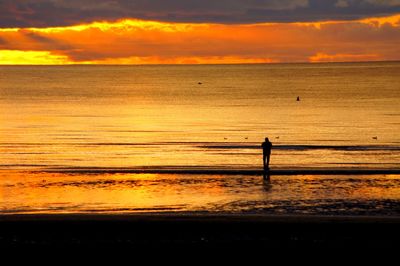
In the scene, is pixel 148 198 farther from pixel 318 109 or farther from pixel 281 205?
pixel 318 109

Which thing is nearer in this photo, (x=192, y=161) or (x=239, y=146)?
(x=192, y=161)

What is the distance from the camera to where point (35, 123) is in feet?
306

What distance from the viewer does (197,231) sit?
26234mm

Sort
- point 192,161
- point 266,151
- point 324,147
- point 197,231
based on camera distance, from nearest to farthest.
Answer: point 197,231 < point 266,151 < point 192,161 < point 324,147

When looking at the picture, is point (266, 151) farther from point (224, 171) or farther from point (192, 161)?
point (192, 161)

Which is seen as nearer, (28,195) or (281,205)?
(281,205)

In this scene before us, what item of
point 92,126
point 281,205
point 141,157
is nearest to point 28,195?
point 281,205

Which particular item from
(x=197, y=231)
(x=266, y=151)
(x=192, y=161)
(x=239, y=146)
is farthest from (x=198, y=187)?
(x=239, y=146)

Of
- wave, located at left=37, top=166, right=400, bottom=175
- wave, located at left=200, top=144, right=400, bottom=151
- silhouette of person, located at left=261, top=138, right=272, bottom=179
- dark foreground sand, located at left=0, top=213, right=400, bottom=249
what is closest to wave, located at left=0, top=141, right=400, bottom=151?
wave, located at left=200, top=144, right=400, bottom=151

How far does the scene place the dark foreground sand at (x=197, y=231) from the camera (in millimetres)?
23906

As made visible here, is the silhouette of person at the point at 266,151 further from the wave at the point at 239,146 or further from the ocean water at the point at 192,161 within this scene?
the wave at the point at 239,146

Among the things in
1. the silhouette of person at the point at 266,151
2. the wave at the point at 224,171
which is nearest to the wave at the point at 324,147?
the wave at the point at 224,171

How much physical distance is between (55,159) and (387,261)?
37.3 metres

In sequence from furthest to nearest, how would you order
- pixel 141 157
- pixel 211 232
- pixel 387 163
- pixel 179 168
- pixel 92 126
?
pixel 92 126 < pixel 141 157 < pixel 387 163 < pixel 179 168 < pixel 211 232
